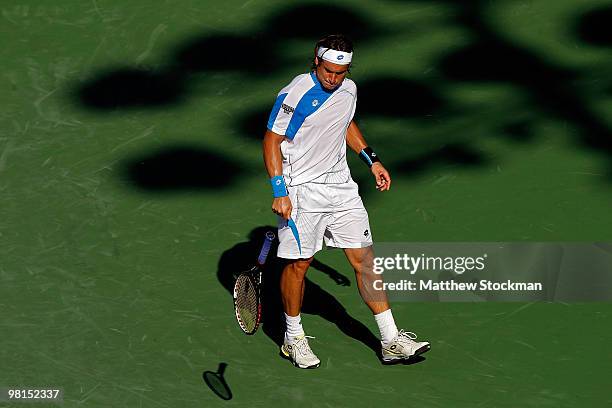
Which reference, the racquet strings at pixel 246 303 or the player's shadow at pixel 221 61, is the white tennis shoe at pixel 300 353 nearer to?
the racquet strings at pixel 246 303

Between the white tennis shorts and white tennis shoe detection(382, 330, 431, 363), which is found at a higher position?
the white tennis shorts

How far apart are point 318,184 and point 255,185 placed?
2.61 m

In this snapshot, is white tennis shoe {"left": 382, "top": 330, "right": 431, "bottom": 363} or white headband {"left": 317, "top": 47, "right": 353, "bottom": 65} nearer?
white headband {"left": 317, "top": 47, "right": 353, "bottom": 65}

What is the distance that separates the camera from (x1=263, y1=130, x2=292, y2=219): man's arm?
10930 mm

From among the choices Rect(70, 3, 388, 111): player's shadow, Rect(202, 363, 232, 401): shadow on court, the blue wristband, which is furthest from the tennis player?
Rect(70, 3, 388, 111): player's shadow

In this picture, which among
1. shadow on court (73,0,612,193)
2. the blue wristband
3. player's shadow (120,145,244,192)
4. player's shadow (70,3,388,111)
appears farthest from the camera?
player's shadow (70,3,388,111)

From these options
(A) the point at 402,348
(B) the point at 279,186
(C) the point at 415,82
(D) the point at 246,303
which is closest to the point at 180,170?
(C) the point at 415,82

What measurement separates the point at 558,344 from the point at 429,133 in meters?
3.37

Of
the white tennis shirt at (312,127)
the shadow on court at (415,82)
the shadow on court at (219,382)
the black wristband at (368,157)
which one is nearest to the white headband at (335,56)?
the white tennis shirt at (312,127)

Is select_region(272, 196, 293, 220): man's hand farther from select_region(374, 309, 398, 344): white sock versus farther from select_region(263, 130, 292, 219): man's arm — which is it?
select_region(374, 309, 398, 344): white sock

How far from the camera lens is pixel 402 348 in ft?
37.1

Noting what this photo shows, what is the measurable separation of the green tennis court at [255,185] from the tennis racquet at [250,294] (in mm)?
135

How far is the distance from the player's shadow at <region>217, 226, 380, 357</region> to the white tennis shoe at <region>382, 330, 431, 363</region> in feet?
0.64

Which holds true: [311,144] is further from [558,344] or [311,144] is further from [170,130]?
[170,130]
